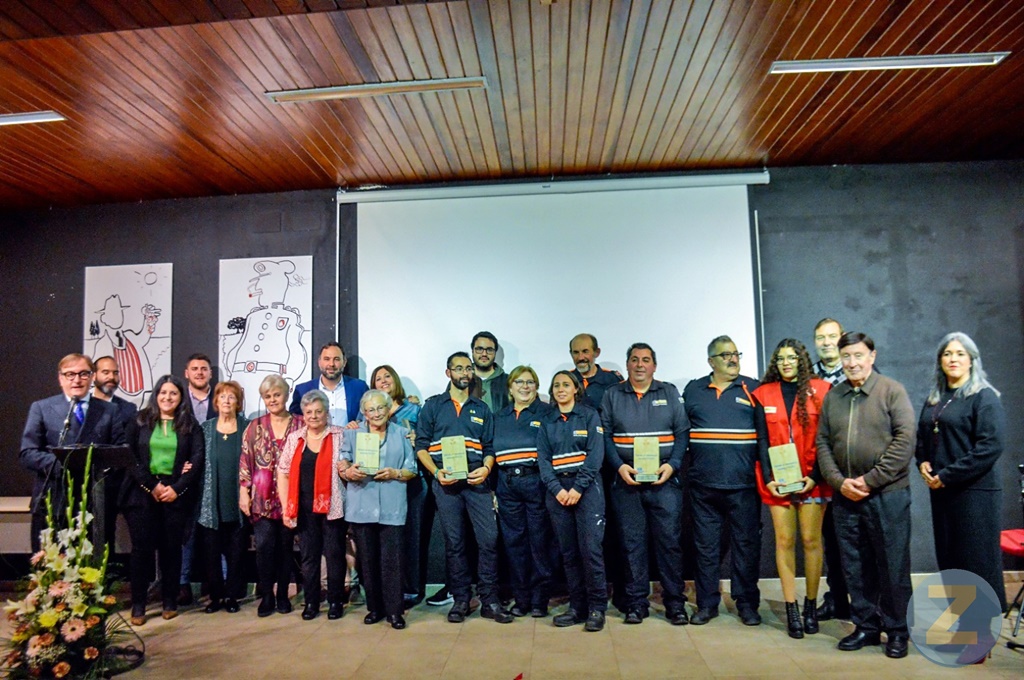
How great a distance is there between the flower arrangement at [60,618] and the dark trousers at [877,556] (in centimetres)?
383

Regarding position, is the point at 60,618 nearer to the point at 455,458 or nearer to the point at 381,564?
the point at 381,564

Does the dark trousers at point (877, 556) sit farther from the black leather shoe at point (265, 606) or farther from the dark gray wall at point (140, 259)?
the dark gray wall at point (140, 259)

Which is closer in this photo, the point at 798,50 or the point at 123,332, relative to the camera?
the point at 798,50

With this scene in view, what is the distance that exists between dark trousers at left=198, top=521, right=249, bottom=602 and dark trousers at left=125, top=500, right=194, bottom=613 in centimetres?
17

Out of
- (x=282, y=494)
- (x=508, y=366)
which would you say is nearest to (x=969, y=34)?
(x=508, y=366)

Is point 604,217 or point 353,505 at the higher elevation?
point 604,217

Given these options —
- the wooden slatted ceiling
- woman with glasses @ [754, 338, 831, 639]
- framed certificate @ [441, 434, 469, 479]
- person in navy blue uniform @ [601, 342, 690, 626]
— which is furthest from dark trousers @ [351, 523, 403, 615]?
the wooden slatted ceiling

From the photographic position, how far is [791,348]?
14.4 feet

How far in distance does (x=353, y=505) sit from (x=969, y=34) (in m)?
4.29

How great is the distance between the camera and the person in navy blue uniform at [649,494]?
4.42 metres

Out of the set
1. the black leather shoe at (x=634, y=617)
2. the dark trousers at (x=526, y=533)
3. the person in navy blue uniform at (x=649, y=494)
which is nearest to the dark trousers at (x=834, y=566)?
the person in navy blue uniform at (x=649, y=494)

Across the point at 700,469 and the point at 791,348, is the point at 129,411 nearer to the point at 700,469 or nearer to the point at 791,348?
the point at 700,469

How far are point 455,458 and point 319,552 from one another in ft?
3.72

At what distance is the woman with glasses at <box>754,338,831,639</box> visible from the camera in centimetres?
421
